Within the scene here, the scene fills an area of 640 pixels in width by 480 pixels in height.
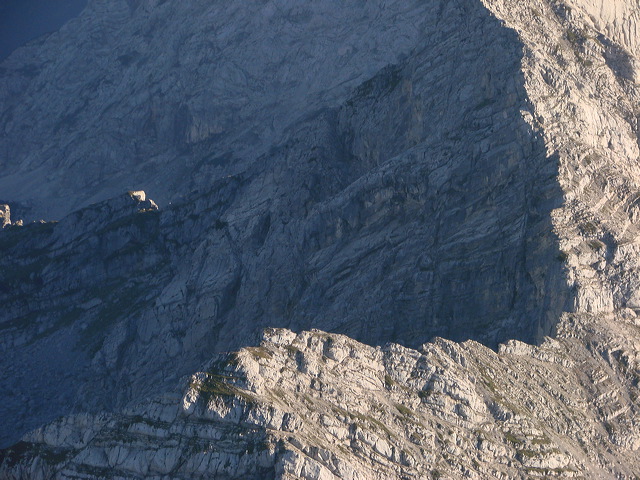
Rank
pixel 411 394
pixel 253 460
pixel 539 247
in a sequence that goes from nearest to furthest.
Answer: pixel 253 460 → pixel 411 394 → pixel 539 247

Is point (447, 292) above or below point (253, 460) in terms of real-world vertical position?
above

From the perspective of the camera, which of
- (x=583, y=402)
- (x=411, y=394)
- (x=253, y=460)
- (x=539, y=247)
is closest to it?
(x=253, y=460)

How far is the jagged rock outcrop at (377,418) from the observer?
146625mm

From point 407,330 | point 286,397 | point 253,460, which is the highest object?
point 407,330

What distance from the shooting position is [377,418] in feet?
520

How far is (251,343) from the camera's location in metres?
170

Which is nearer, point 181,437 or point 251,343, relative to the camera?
point 181,437

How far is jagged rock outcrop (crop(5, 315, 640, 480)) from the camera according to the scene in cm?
14662

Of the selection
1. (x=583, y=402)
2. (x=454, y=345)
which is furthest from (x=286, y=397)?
(x=583, y=402)

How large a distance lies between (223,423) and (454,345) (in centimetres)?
3512

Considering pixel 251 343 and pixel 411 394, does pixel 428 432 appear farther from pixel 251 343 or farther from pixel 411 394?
pixel 251 343

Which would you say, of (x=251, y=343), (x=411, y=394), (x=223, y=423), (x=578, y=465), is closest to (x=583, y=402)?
(x=578, y=465)

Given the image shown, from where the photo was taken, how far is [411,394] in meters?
166

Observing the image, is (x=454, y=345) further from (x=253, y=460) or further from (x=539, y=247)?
(x=253, y=460)
